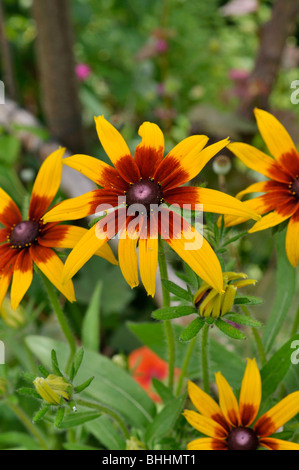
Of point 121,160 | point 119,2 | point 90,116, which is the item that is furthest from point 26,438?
point 119,2

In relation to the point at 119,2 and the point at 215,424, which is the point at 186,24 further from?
the point at 215,424

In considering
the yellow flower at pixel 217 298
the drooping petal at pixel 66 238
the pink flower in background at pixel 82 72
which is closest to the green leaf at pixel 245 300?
the yellow flower at pixel 217 298

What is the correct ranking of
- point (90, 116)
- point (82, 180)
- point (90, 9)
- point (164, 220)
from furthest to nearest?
point (90, 9), point (90, 116), point (82, 180), point (164, 220)

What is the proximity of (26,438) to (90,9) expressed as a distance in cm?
148

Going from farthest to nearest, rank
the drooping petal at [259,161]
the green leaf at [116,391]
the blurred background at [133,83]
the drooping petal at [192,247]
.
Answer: the blurred background at [133,83] < the green leaf at [116,391] < the drooping petal at [259,161] < the drooping petal at [192,247]

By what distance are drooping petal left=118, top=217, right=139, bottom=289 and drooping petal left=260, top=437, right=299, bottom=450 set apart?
187mm

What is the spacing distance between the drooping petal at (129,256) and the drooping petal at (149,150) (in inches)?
2.8

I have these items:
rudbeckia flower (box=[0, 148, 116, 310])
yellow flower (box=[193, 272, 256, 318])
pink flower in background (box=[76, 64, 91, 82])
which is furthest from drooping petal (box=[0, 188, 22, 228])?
pink flower in background (box=[76, 64, 91, 82])

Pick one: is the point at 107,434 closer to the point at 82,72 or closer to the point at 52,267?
the point at 52,267

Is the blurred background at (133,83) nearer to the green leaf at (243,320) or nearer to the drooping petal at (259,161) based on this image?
the drooping petal at (259,161)

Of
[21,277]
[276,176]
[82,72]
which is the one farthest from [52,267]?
[82,72]

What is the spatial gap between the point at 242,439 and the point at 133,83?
4.38ft

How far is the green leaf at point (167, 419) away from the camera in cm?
49

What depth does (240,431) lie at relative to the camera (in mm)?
456
